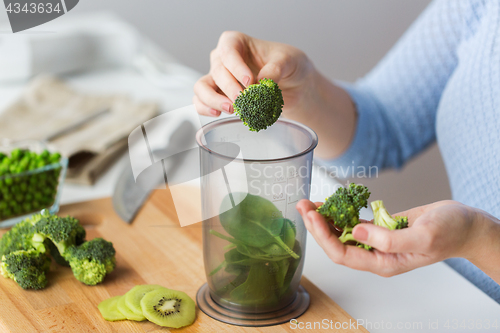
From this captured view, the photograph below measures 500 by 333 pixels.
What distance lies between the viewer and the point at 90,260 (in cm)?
93

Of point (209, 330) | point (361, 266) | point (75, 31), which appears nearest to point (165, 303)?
point (209, 330)

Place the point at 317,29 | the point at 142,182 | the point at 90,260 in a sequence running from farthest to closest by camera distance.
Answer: the point at 317,29 < the point at 142,182 < the point at 90,260

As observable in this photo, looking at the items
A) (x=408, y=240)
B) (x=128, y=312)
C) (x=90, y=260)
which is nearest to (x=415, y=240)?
(x=408, y=240)

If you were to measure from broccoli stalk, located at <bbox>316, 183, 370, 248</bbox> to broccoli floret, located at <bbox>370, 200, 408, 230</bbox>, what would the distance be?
0.04 metres

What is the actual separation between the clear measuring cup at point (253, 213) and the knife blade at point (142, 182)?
0.43 metres

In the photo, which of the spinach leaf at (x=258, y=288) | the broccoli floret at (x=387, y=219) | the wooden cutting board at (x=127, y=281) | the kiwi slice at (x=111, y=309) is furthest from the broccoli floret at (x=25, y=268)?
the broccoli floret at (x=387, y=219)

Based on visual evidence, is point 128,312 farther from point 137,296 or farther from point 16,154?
point 16,154

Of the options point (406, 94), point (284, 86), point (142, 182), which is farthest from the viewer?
point (406, 94)

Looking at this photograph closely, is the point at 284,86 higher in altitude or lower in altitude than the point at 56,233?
higher

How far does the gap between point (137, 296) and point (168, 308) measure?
0.07 m

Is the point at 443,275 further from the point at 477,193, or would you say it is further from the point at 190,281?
the point at 190,281

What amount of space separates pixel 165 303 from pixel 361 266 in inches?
15.4

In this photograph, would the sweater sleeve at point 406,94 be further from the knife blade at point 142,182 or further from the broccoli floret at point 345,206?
the broccoli floret at point 345,206

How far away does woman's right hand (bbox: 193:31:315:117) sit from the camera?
87cm
